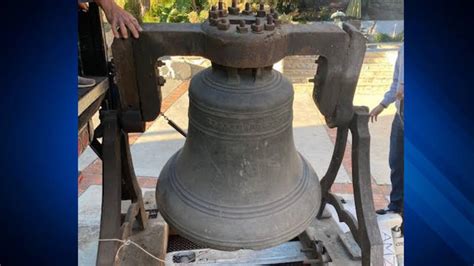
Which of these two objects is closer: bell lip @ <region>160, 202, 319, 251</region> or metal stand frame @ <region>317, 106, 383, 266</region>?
bell lip @ <region>160, 202, 319, 251</region>

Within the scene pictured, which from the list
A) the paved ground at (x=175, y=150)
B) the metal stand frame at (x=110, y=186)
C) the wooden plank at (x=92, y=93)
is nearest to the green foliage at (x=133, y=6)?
the paved ground at (x=175, y=150)

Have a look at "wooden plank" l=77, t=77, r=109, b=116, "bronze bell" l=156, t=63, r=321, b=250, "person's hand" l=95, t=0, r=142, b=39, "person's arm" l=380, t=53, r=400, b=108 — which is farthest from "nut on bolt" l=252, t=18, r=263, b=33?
"person's arm" l=380, t=53, r=400, b=108

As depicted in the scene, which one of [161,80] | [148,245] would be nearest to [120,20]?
[161,80]

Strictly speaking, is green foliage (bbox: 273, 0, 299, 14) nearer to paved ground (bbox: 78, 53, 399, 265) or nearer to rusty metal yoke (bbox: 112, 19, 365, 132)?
paved ground (bbox: 78, 53, 399, 265)

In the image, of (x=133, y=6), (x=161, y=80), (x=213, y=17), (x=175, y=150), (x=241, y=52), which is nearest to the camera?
(x=241, y=52)

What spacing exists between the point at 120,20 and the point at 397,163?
2.17 m

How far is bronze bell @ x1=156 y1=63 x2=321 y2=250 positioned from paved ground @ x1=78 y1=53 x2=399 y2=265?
3.90ft

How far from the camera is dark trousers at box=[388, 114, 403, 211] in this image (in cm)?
316

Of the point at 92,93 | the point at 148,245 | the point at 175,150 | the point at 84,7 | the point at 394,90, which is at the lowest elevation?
the point at 175,150

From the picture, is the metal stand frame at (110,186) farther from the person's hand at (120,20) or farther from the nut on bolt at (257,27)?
the nut on bolt at (257,27)

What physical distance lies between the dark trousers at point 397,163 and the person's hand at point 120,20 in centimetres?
203

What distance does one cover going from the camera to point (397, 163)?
3.20 m

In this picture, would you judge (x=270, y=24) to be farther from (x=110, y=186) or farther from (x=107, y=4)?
(x=110, y=186)

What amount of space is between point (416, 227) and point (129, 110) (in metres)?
1.02
